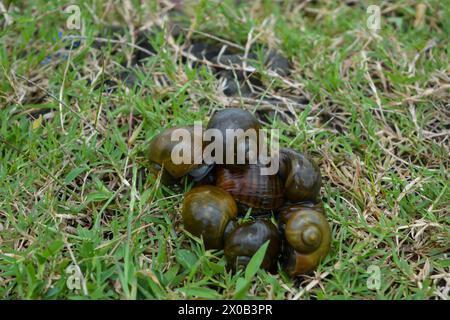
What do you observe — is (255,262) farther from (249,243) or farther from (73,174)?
(73,174)

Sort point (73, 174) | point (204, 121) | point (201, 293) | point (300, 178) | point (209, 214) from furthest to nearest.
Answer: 1. point (204, 121)
2. point (73, 174)
3. point (300, 178)
4. point (209, 214)
5. point (201, 293)

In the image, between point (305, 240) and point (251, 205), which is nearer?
point (305, 240)

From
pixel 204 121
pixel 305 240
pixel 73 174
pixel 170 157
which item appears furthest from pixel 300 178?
pixel 73 174

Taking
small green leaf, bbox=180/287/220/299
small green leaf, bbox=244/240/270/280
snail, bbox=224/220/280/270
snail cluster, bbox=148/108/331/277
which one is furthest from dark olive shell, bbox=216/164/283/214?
small green leaf, bbox=180/287/220/299

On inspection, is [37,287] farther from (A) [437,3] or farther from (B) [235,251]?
(A) [437,3]

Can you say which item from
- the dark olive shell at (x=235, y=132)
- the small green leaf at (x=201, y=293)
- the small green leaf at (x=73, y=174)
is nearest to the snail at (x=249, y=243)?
the small green leaf at (x=201, y=293)

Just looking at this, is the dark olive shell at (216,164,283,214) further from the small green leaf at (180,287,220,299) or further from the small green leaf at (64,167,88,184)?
the small green leaf at (64,167,88,184)

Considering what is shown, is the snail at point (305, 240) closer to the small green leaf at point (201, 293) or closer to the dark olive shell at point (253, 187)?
the dark olive shell at point (253, 187)
